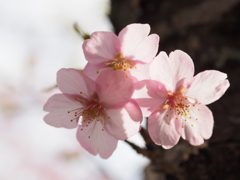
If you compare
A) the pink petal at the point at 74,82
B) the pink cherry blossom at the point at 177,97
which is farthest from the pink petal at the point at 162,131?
the pink petal at the point at 74,82

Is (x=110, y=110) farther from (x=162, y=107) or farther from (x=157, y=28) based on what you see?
(x=157, y=28)

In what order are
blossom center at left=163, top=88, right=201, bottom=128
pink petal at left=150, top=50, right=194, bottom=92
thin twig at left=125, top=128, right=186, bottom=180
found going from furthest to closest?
thin twig at left=125, top=128, right=186, bottom=180 → blossom center at left=163, top=88, right=201, bottom=128 → pink petal at left=150, top=50, right=194, bottom=92

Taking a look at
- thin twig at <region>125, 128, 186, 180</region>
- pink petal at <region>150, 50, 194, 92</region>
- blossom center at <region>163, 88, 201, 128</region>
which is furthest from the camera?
thin twig at <region>125, 128, 186, 180</region>

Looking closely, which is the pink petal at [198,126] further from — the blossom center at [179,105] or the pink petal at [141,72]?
the pink petal at [141,72]

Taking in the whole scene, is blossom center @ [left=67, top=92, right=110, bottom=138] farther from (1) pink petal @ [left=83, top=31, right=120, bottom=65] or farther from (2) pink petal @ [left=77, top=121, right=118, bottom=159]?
(1) pink petal @ [left=83, top=31, right=120, bottom=65]

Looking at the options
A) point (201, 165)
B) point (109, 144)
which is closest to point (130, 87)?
point (109, 144)

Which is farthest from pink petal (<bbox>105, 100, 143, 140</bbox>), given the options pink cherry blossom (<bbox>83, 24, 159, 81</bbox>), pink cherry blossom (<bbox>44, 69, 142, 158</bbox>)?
pink cherry blossom (<bbox>83, 24, 159, 81</bbox>)
